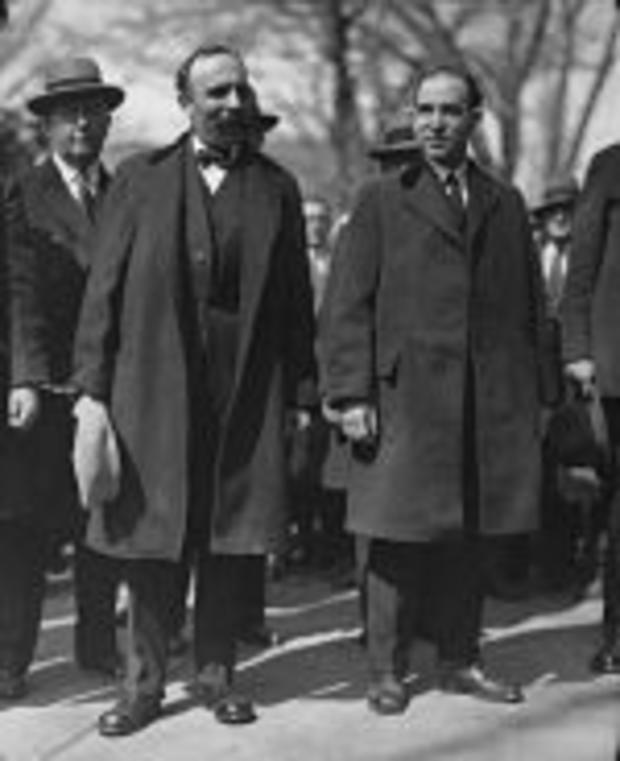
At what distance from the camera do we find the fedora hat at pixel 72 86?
6051mm

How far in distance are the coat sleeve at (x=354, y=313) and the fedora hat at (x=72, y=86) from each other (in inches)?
44.9

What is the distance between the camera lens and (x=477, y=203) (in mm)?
5590

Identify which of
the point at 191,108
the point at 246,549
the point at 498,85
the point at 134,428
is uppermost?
the point at 498,85

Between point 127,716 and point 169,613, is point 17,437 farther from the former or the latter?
point 127,716

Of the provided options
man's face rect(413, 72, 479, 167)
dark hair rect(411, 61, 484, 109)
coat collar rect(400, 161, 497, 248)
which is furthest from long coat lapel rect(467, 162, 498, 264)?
dark hair rect(411, 61, 484, 109)

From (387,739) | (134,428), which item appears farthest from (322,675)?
(134,428)

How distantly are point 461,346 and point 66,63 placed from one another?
2.03 meters

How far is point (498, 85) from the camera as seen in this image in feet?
76.7

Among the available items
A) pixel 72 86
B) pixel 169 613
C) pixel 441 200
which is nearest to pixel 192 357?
pixel 169 613

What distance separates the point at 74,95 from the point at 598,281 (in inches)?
79.8

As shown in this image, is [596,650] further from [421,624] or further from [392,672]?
[392,672]

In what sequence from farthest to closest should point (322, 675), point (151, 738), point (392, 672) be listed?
point (322, 675)
point (392, 672)
point (151, 738)

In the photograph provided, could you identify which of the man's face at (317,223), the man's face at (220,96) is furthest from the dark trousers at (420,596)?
the man's face at (317,223)

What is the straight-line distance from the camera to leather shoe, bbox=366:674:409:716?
5559 millimetres
